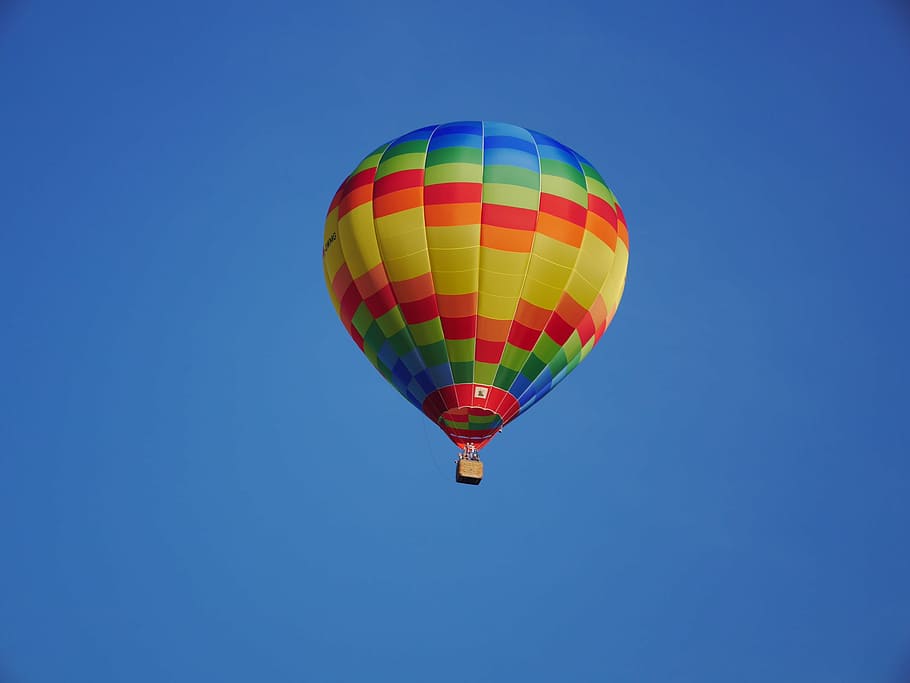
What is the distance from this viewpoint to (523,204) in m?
20.2

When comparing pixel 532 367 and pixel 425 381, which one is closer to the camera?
pixel 425 381

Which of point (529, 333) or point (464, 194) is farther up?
point (464, 194)

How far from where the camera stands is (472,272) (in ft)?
65.3

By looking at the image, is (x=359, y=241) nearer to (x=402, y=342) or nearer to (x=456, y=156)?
(x=402, y=342)

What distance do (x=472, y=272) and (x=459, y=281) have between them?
265 millimetres

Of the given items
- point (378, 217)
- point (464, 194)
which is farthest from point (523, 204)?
point (378, 217)

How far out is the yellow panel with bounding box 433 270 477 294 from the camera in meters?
19.9

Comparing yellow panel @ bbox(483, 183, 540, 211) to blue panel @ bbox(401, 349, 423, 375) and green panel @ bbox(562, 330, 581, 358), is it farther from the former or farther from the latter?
blue panel @ bbox(401, 349, 423, 375)

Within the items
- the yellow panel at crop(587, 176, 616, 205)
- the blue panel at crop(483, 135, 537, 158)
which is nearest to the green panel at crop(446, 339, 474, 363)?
the blue panel at crop(483, 135, 537, 158)

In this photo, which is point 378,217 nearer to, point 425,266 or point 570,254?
point 425,266

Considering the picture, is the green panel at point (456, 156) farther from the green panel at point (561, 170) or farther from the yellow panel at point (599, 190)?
the yellow panel at point (599, 190)

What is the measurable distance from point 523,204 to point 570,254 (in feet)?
3.83

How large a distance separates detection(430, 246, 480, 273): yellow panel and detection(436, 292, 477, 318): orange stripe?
0.46m

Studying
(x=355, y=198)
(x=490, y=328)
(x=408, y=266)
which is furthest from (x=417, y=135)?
(x=490, y=328)
